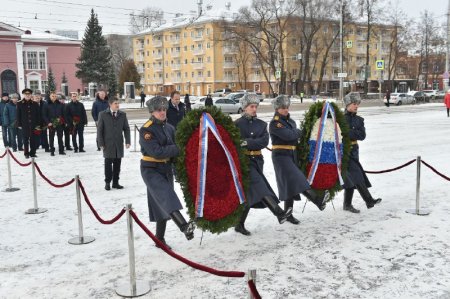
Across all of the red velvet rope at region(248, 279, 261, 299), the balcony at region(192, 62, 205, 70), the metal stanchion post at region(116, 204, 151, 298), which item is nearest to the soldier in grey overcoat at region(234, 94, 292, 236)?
the metal stanchion post at region(116, 204, 151, 298)

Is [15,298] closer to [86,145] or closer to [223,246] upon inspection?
[223,246]

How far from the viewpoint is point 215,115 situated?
6098 mm

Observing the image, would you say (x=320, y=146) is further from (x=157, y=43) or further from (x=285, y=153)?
(x=157, y=43)

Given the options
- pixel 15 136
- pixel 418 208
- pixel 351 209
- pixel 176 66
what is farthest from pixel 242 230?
pixel 176 66

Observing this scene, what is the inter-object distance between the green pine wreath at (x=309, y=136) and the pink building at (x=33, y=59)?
55.5m

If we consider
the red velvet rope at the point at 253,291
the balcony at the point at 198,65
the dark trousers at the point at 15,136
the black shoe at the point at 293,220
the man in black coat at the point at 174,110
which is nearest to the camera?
the red velvet rope at the point at 253,291

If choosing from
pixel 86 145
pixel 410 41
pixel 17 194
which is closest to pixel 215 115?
pixel 17 194

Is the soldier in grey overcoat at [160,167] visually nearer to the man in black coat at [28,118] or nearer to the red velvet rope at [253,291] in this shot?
the red velvet rope at [253,291]

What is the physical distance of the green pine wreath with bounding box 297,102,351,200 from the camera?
7.26 meters

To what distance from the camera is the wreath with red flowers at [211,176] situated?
5.90 meters

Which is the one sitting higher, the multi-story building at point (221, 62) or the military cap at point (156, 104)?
the multi-story building at point (221, 62)

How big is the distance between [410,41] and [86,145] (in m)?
64.1

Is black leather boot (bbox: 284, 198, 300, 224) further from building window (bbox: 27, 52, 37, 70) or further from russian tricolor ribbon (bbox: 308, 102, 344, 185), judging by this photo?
building window (bbox: 27, 52, 37, 70)

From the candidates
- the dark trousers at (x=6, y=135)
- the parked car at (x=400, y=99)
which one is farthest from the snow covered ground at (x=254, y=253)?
Result: the parked car at (x=400, y=99)
